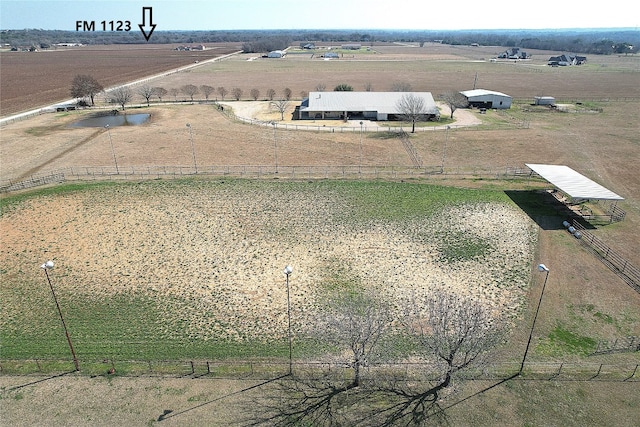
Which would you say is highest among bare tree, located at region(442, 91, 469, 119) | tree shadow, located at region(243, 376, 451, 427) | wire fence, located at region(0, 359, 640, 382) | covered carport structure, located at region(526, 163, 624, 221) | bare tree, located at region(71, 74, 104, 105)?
bare tree, located at region(71, 74, 104, 105)

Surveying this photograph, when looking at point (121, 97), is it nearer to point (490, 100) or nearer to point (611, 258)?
point (490, 100)

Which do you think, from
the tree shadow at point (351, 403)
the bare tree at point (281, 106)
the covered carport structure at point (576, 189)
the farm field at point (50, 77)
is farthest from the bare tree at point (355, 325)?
the farm field at point (50, 77)

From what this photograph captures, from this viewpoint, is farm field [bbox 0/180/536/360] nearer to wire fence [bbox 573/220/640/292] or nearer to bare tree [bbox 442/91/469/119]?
wire fence [bbox 573/220/640/292]

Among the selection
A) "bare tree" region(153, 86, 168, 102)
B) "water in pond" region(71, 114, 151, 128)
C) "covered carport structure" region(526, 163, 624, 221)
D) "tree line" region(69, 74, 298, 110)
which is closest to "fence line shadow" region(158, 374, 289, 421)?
"covered carport structure" region(526, 163, 624, 221)

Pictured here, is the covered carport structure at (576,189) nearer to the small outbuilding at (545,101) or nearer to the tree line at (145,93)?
the small outbuilding at (545,101)

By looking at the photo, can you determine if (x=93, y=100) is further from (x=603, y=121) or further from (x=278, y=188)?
(x=603, y=121)

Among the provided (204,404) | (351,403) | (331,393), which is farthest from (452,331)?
(204,404)

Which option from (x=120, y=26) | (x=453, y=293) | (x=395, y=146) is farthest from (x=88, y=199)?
(x=395, y=146)
